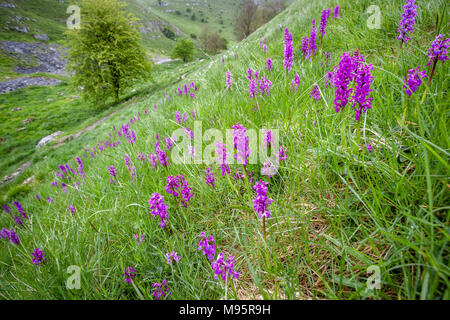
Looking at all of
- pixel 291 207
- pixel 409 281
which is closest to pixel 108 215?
pixel 291 207

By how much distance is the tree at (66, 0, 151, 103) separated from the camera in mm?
23484

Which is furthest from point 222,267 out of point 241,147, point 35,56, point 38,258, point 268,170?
point 35,56

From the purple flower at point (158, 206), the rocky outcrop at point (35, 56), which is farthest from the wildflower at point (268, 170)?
the rocky outcrop at point (35, 56)

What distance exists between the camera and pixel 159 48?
10331cm

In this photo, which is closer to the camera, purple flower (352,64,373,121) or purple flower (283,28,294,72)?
purple flower (352,64,373,121)

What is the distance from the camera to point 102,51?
2331 centimetres

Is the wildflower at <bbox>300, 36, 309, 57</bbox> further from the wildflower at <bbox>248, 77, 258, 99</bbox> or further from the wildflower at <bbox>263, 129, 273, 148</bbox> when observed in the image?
the wildflower at <bbox>263, 129, 273, 148</bbox>

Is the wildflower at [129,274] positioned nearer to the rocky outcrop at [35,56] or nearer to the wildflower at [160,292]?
the wildflower at [160,292]

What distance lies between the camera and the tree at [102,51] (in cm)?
2348

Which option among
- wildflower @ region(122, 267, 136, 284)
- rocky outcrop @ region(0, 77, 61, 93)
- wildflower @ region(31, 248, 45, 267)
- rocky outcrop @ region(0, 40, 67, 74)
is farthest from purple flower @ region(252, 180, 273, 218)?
rocky outcrop @ region(0, 40, 67, 74)

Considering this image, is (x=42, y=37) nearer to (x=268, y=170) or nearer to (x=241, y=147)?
(x=241, y=147)

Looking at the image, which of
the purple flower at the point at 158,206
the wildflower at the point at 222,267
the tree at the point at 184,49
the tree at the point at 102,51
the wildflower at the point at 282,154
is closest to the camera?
the wildflower at the point at 222,267

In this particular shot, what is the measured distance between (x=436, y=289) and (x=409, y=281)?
0.32ft
